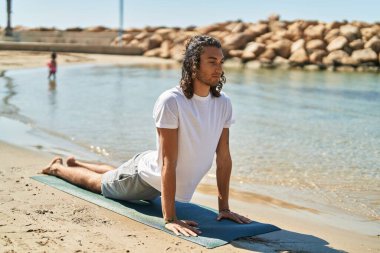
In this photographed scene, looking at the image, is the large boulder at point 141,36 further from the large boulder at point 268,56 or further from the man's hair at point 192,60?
the man's hair at point 192,60

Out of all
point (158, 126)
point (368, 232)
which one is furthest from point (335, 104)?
point (158, 126)

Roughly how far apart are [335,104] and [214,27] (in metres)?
33.8

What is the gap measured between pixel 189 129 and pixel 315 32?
1549 inches

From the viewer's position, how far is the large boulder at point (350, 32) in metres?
40.0

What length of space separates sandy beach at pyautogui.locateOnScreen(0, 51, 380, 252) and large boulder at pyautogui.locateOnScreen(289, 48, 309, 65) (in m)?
33.6

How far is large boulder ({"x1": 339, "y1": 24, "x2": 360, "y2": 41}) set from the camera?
3997 centimetres

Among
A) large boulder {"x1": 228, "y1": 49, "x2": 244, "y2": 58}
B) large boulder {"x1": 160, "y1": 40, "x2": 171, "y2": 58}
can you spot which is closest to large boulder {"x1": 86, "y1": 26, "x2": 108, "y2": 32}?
large boulder {"x1": 160, "y1": 40, "x2": 171, "y2": 58}

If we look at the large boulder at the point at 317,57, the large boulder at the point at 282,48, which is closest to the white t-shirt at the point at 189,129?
the large boulder at the point at 317,57

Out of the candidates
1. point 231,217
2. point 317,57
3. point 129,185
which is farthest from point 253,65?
point 231,217

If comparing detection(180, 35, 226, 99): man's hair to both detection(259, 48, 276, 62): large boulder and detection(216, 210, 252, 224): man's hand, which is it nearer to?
detection(216, 210, 252, 224): man's hand

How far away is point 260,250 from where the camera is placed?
384 centimetres

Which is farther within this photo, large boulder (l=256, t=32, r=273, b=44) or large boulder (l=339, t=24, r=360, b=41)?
large boulder (l=256, t=32, r=273, b=44)

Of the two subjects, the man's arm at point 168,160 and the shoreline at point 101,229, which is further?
the man's arm at point 168,160

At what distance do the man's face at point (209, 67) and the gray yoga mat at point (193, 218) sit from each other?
1.10 metres
